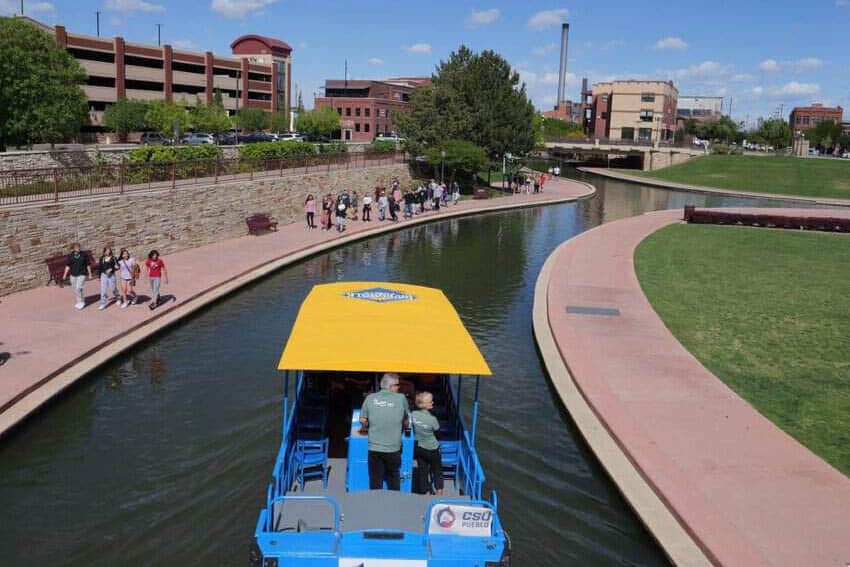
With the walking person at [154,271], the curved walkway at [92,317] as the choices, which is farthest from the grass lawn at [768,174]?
the walking person at [154,271]

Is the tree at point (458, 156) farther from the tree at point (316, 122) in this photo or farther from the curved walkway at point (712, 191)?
the tree at point (316, 122)

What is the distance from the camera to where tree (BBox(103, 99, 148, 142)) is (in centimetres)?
7075

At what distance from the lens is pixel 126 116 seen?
70625 mm

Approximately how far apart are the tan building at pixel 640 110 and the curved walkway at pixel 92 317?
107851 millimetres

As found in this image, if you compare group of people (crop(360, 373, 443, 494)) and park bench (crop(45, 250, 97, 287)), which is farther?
park bench (crop(45, 250, 97, 287))

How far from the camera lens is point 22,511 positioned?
383 inches

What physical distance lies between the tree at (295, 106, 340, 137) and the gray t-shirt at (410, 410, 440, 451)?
8639 centimetres

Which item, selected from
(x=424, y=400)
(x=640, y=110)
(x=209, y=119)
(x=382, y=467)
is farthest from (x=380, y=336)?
(x=640, y=110)

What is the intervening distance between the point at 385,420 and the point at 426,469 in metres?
1.06

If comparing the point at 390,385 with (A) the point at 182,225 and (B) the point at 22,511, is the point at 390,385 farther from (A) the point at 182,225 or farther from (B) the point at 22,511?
(A) the point at 182,225

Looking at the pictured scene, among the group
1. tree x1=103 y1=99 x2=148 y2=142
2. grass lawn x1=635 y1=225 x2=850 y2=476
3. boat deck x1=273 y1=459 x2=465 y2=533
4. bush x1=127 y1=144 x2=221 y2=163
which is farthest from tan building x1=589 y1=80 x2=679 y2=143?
boat deck x1=273 y1=459 x2=465 y2=533

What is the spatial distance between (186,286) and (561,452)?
1323 centimetres

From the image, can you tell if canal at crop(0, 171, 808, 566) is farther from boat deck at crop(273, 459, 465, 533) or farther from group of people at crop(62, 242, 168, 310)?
group of people at crop(62, 242, 168, 310)

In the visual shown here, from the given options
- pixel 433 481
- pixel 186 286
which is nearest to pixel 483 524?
pixel 433 481
